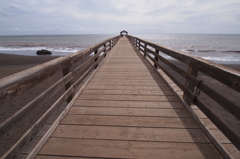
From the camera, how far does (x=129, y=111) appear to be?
8.50ft

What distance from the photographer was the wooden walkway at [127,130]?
1703mm

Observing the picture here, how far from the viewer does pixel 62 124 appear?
2207 mm

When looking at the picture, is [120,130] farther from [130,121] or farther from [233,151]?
[233,151]

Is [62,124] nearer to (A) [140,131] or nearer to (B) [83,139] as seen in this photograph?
(B) [83,139]

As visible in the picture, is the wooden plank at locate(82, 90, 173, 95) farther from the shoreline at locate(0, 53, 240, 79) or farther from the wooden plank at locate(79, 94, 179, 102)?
the shoreline at locate(0, 53, 240, 79)

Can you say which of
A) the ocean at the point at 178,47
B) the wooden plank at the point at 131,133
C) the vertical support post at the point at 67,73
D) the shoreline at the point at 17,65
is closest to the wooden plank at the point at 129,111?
the vertical support post at the point at 67,73

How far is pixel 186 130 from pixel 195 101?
542 mm

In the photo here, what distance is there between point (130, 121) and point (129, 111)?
0.31 metres

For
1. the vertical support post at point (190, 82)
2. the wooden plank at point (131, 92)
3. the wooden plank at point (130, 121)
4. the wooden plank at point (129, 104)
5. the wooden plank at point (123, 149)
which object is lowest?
the wooden plank at point (123, 149)

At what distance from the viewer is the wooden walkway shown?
1703 mm

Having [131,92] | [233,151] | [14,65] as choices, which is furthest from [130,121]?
[14,65]

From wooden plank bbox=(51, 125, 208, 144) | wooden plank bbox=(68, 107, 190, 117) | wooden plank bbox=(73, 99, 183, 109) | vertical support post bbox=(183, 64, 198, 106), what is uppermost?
vertical support post bbox=(183, 64, 198, 106)

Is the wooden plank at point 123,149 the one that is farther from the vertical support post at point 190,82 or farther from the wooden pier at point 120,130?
the vertical support post at point 190,82

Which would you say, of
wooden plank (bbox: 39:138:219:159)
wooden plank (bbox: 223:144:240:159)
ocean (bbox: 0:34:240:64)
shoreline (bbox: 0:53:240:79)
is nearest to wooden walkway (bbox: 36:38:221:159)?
wooden plank (bbox: 39:138:219:159)
